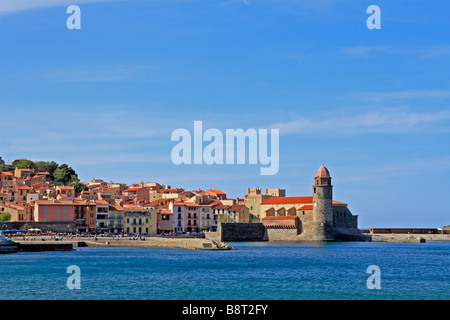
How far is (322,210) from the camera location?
8625 centimetres

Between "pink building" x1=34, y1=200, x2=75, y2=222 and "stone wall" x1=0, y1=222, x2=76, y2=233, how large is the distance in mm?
2131

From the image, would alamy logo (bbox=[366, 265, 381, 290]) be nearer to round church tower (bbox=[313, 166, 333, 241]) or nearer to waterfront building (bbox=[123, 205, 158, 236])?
round church tower (bbox=[313, 166, 333, 241])

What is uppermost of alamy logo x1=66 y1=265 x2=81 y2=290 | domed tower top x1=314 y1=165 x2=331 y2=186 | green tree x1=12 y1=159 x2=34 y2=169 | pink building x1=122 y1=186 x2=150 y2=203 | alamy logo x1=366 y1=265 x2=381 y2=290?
green tree x1=12 y1=159 x2=34 y2=169

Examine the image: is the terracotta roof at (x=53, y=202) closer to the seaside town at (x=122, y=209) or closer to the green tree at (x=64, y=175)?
the seaside town at (x=122, y=209)

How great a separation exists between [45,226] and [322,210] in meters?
34.0

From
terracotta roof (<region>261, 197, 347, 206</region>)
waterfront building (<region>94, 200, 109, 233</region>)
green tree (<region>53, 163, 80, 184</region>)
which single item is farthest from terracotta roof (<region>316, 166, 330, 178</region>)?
green tree (<region>53, 163, 80, 184</region>)

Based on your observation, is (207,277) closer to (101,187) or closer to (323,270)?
(323,270)

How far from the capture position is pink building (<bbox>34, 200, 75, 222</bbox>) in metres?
82.2

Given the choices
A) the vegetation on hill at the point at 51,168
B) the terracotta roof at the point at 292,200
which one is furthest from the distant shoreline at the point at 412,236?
the vegetation on hill at the point at 51,168

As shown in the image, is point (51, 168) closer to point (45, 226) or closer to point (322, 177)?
point (45, 226)

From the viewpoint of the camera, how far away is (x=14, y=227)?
78.1 metres
